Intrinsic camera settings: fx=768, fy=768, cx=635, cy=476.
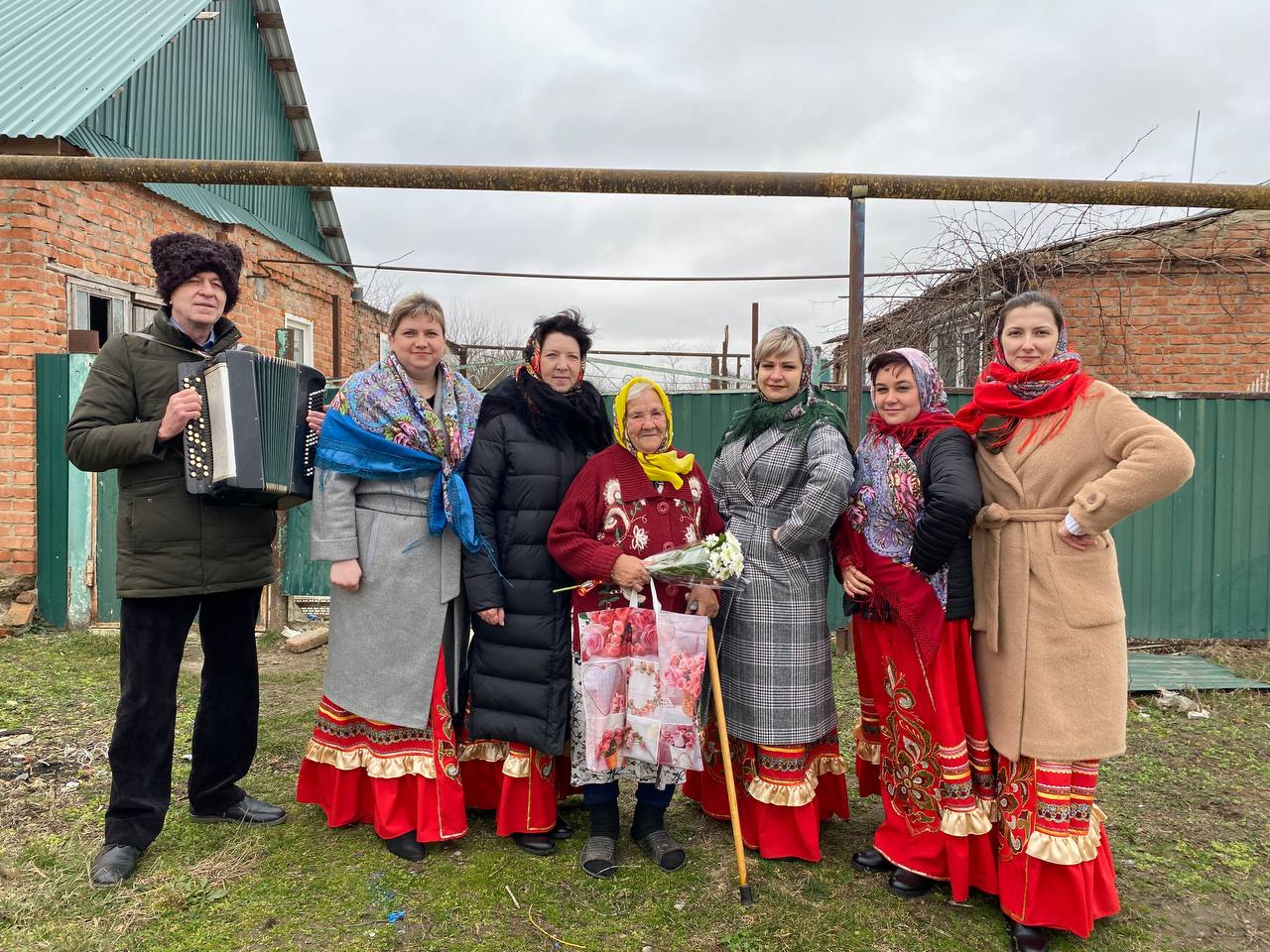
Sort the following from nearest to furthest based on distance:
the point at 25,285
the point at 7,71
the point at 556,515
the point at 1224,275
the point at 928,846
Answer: the point at 928,846, the point at 556,515, the point at 25,285, the point at 7,71, the point at 1224,275

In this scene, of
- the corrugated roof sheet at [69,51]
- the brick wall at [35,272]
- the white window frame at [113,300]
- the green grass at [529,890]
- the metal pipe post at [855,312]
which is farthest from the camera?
the white window frame at [113,300]

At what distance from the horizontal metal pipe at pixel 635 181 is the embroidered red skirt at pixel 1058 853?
2206 millimetres

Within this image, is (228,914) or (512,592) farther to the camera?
(512,592)

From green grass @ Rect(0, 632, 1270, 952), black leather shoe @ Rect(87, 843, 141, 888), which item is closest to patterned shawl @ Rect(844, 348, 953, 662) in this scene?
green grass @ Rect(0, 632, 1270, 952)

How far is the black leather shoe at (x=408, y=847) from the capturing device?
9.78 feet

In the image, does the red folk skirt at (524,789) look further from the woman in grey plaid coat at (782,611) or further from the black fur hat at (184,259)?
the black fur hat at (184,259)

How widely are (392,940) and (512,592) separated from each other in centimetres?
121

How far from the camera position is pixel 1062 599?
8.05 ft

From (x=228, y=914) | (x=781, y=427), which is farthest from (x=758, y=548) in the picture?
(x=228, y=914)

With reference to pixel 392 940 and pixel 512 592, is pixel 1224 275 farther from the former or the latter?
pixel 392 940

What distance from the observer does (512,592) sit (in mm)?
2959

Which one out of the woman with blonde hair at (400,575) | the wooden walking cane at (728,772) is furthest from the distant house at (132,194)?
the wooden walking cane at (728,772)

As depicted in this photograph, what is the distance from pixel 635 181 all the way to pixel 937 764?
2.46 metres

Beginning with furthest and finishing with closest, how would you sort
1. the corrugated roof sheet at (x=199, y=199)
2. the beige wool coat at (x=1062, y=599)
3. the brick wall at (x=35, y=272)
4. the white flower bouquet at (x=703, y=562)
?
the corrugated roof sheet at (x=199, y=199)
the brick wall at (x=35, y=272)
the white flower bouquet at (x=703, y=562)
the beige wool coat at (x=1062, y=599)
